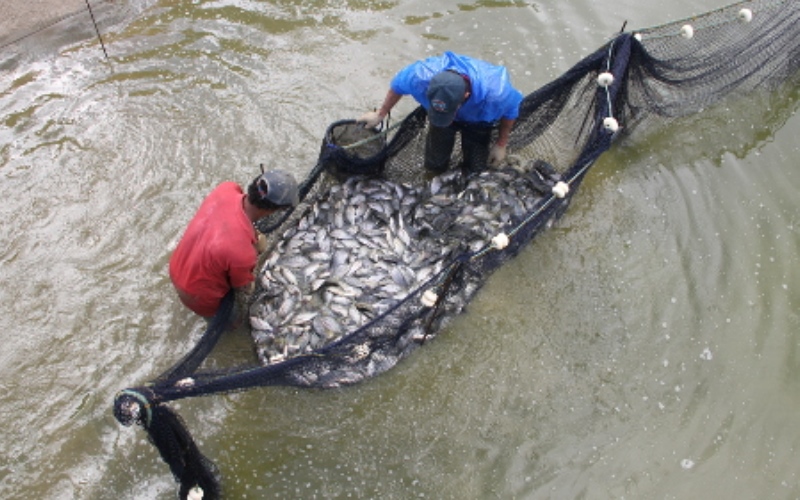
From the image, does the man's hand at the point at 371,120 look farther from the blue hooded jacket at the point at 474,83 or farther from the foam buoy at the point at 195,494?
the foam buoy at the point at 195,494

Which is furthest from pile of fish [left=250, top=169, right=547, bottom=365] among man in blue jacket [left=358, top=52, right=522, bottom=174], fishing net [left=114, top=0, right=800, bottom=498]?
man in blue jacket [left=358, top=52, right=522, bottom=174]

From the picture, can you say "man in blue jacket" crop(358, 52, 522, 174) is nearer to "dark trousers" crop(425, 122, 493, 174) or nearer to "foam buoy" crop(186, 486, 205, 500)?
"dark trousers" crop(425, 122, 493, 174)

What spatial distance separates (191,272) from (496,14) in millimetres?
6373

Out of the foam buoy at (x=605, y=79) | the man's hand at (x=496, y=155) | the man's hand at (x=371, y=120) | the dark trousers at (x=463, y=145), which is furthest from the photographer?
the man's hand at (x=496, y=155)

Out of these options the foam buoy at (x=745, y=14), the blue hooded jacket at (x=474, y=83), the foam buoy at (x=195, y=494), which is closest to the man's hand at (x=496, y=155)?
the blue hooded jacket at (x=474, y=83)

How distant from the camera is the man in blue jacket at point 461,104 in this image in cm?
449

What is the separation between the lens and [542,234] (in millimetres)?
5836

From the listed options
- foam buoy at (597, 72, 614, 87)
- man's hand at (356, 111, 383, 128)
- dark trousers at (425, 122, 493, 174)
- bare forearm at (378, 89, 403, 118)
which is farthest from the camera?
dark trousers at (425, 122, 493, 174)

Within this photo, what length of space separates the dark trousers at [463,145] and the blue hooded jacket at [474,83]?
324 millimetres

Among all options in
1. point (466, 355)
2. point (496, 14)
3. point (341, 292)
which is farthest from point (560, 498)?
point (496, 14)

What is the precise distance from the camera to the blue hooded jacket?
4836 mm

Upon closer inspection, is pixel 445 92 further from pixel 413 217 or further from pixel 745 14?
pixel 745 14

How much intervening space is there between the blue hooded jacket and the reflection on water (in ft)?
5.32

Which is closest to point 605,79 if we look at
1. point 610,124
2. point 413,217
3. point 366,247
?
point 610,124
